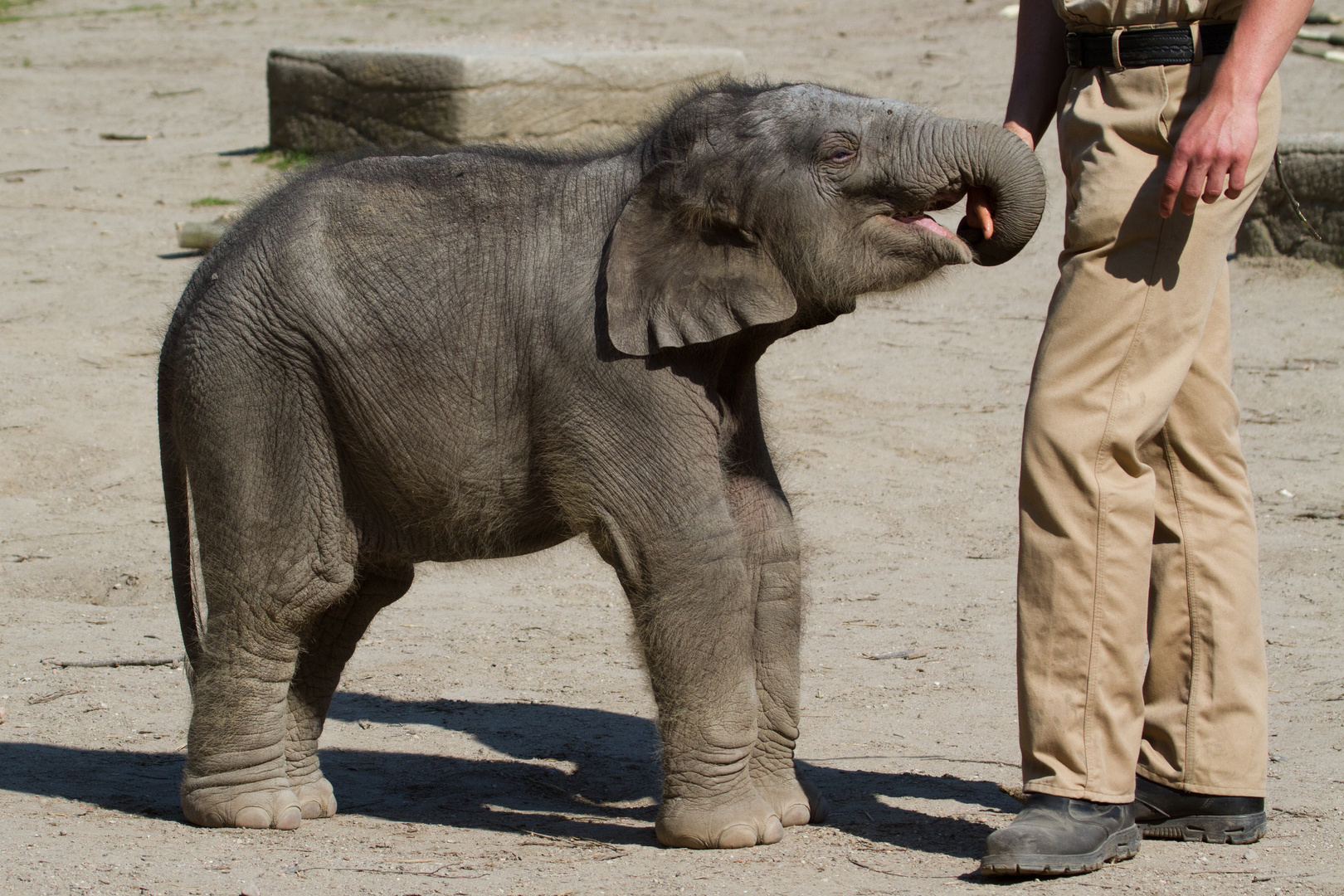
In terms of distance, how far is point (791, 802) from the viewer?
430cm

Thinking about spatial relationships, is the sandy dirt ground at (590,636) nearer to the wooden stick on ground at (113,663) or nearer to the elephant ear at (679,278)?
the wooden stick on ground at (113,663)

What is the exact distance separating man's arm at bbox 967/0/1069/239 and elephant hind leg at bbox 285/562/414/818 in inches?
79.0

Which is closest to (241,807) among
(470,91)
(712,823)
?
(712,823)

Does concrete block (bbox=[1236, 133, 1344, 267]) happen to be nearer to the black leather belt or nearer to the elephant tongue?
the elephant tongue

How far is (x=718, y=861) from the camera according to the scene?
3936mm

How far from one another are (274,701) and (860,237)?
6.62 feet

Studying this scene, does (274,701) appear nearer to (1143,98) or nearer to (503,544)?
(503,544)

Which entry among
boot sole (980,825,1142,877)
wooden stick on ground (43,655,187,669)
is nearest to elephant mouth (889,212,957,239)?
boot sole (980,825,1142,877)

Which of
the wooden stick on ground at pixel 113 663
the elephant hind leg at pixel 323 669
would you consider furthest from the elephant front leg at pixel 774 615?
the wooden stick on ground at pixel 113 663

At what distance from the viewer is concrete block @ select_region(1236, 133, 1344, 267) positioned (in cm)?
981

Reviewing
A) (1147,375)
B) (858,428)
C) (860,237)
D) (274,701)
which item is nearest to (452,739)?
(274,701)

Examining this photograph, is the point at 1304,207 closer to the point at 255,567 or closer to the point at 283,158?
the point at 283,158

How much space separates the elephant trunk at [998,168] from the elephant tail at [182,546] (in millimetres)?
2281

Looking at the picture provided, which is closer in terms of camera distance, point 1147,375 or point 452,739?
point 1147,375
